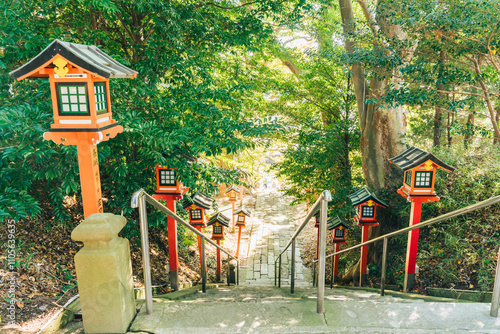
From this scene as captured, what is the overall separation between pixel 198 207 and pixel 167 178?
1.86m

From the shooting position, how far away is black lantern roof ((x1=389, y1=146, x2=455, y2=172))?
16.5 ft

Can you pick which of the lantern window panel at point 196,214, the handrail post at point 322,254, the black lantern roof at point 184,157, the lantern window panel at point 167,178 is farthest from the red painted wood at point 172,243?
the handrail post at point 322,254

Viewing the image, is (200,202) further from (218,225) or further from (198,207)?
(218,225)

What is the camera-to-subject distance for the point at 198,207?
710 cm

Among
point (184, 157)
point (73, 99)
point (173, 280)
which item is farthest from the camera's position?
point (173, 280)

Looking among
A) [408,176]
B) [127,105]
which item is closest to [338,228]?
[408,176]

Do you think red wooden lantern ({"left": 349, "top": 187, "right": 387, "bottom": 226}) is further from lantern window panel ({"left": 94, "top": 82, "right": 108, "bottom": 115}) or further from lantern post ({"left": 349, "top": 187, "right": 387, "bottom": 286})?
lantern window panel ({"left": 94, "top": 82, "right": 108, "bottom": 115})

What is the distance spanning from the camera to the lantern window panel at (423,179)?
5.16 m

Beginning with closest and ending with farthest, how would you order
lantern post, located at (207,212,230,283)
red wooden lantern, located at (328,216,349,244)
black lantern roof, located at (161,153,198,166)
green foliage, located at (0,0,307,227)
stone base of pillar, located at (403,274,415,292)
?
1. green foliage, located at (0,0,307,227)
2. black lantern roof, located at (161,153,198,166)
3. stone base of pillar, located at (403,274,415,292)
4. red wooden lantern, located at (328,216,349,244)
5. lantern post, located at (207,212,230,283)

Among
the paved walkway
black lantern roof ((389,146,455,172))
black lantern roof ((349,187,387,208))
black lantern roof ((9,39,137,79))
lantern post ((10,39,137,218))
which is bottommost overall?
the paved walkway

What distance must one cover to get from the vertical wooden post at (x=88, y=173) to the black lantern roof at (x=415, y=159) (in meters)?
4.44

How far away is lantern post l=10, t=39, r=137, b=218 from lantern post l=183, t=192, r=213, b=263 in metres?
3.81

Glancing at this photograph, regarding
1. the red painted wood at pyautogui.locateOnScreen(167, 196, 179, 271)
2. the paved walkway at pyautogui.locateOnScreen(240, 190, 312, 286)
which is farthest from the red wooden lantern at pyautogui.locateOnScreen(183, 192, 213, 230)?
the paved walkway at pyautogui.locateOnScreen(240, 190, 312, 286)

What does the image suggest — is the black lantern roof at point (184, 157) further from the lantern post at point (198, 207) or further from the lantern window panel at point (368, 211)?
the lantern window panel at point (368, 211)
